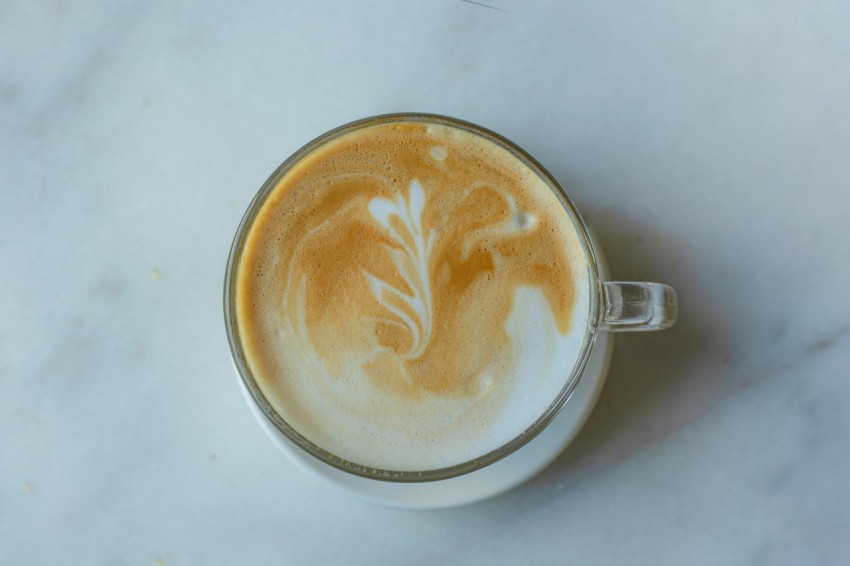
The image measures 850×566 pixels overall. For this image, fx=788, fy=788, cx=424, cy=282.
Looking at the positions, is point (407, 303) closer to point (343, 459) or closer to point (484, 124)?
point (343, 459)

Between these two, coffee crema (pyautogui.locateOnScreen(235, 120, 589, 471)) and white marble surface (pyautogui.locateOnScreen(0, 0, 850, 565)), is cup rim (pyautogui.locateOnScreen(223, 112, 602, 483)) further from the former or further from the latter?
white marble surface (pyautogui.locateOnScreen(0, 0, 850, 565))

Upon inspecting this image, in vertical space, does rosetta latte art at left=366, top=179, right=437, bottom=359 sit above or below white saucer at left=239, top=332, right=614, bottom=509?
above

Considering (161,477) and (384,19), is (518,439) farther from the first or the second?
(384,19)

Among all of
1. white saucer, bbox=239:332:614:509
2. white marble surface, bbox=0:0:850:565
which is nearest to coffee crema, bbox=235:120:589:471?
white saucer, bbox=239:332:614:509

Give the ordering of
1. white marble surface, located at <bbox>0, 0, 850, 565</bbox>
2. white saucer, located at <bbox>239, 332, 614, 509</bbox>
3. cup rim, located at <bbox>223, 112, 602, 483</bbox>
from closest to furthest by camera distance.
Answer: cup rim, located at <bbox>223, 112, 602, 483</bbox>
white saucer, located at <bbox>239, 332, 614, 509</bbox>
white marble surface, located at <bbox>0, 0, 850, 565</bbox>

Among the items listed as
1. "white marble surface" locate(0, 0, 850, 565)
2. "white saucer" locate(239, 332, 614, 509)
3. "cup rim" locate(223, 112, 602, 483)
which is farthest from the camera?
"white marble surface" locate(0, 0, 850, 565)

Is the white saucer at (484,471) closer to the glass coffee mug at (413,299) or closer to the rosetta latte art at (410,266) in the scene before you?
the glass coffee mug at (413,299)

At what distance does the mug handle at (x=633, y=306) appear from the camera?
1053 mm

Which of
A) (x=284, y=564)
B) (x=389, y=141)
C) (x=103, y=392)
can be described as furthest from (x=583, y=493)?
(x=103, y=392)

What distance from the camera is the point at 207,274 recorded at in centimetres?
128

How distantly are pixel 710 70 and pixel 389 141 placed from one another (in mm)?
597

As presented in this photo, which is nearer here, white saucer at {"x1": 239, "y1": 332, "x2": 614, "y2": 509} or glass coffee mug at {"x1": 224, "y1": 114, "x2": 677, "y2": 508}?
glass coffee mug at {"x1": 224, "y1": 114, "x2": 677, "y2": 508}

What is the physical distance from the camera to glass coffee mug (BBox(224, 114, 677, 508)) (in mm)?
1029

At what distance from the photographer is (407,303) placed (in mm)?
1037
